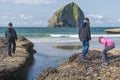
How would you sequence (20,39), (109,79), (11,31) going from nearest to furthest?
1. (109,79)
2. (11,31)
3. (20,39)

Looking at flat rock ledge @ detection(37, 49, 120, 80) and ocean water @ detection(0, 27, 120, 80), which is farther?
ocean water @ detection(0, 27, 120, 80)

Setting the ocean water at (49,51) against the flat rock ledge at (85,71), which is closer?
the flat rock ledge at (85,71)

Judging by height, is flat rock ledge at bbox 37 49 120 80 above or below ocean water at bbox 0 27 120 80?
above

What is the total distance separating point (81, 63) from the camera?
17.0m

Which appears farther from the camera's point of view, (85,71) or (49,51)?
(49,51)

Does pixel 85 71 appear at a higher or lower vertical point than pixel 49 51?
higher

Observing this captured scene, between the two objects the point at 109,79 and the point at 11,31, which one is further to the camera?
the point at 11,31

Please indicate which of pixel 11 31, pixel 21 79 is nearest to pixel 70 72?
pixel 21 79

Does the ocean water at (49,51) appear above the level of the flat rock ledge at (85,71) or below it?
below

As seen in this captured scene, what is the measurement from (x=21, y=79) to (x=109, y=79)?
5.14m

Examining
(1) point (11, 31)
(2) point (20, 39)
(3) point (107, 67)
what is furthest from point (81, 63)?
(2) point (20, 39)

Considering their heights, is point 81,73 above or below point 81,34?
below

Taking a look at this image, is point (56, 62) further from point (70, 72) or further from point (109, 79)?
point (109, 79)

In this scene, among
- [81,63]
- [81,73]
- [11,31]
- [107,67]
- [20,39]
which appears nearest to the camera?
[81,73]
